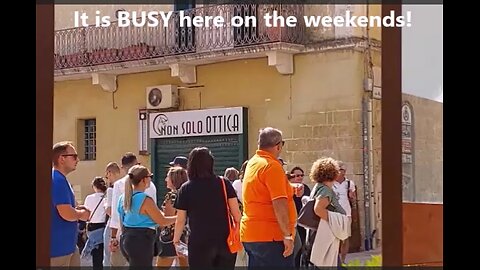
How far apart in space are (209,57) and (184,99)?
4.03ft

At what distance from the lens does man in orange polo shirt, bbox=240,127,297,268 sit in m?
5.37

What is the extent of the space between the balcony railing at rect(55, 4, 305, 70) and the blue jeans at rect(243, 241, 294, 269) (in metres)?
7.42

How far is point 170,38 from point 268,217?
31.5ft

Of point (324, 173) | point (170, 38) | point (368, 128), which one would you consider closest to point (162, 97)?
point (170, 38)

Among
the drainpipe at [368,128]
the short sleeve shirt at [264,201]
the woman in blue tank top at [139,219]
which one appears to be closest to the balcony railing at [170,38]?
the drainpipe at [368,128]

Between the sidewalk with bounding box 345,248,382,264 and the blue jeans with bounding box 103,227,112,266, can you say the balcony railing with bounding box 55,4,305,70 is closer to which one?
the sidewalk with bounding box 345,248,382,264

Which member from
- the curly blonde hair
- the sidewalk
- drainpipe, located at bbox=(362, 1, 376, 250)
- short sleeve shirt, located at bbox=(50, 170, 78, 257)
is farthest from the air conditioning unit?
short sleeve shirt, located at bbox=(50, 170, 78, 257)

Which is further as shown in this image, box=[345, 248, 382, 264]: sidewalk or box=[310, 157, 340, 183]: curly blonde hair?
box=[345, 248, 382, 264]: sidewalk

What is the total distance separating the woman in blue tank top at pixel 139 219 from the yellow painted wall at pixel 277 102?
718cm

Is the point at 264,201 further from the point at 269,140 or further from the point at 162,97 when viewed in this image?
the point at 162,97

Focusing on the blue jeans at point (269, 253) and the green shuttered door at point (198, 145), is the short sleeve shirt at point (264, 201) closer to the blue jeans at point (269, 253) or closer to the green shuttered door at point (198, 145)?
the blue jeans at point (269, 253)
